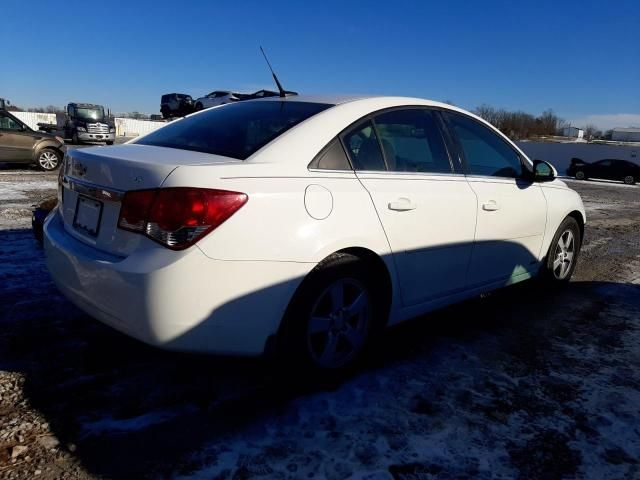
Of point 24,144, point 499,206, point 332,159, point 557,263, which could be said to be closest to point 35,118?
point 24,144

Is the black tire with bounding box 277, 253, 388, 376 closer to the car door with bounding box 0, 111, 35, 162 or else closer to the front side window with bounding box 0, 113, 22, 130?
the car door with bounding box 0, 111, 35, 162

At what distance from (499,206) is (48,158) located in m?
13.4

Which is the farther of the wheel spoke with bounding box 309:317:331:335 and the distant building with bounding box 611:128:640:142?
the distant building with bounding box 611:128:640:142

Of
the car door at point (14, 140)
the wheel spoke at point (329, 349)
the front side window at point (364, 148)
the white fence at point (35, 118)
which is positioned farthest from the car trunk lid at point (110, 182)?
the white fence at point (35, 118)

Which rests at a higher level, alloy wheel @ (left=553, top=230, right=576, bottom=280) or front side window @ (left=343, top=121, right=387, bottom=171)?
front side window @ (left=343, top=121, right=387, bottom=171)

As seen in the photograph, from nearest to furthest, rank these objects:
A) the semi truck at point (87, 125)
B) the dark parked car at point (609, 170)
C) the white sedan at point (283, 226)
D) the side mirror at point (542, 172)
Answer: the white sedan at point (283, 226) → the side mirror at point (542, 172) → the semi truck at point (87, 125) → the dark parked car at point (609, 170)

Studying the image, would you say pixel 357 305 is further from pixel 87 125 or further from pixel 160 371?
pixel 87 125

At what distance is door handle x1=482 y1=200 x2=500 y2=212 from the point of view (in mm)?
3609

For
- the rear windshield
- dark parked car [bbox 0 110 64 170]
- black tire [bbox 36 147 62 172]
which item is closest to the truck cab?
black tire [bbox 36 147 62 172]

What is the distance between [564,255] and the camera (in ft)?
16.0

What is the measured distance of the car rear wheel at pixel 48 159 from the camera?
13.7 meters

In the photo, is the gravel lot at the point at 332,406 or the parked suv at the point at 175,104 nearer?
the gravel lot at the point at 332,406

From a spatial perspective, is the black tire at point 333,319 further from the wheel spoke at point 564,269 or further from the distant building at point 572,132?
the distant building at point 572,132

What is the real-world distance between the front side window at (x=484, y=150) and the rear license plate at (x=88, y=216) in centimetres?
241
